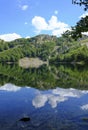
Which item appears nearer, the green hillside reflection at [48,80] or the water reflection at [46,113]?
the water reflection at [46,113]

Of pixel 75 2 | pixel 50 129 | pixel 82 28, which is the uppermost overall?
pixel 75 2

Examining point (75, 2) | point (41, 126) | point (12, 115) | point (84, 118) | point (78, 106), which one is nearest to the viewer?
point (75, 2)

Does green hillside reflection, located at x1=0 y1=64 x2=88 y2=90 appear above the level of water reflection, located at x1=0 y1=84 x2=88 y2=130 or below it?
above

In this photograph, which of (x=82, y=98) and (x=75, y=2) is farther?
(x=82, y=98)

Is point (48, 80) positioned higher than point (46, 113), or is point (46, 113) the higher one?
point (48, 80)

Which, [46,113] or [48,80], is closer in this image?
[46,113]

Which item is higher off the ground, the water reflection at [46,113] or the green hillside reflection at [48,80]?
the green hillside reflection at [48,80]

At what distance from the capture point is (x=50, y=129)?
33812 millimetres

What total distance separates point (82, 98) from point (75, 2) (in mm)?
28906

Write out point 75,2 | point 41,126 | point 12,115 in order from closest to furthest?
point 75,2 → point 41,126 → point 12,115

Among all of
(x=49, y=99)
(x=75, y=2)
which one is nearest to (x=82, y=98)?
(x=49, y=99)

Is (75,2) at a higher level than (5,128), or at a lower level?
higher

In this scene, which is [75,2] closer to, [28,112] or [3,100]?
[28,112]

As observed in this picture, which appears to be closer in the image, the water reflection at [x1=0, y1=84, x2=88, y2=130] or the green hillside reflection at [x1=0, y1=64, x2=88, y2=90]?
the water reflection at [x1=0, y1=84, x2=88, y2=130]
